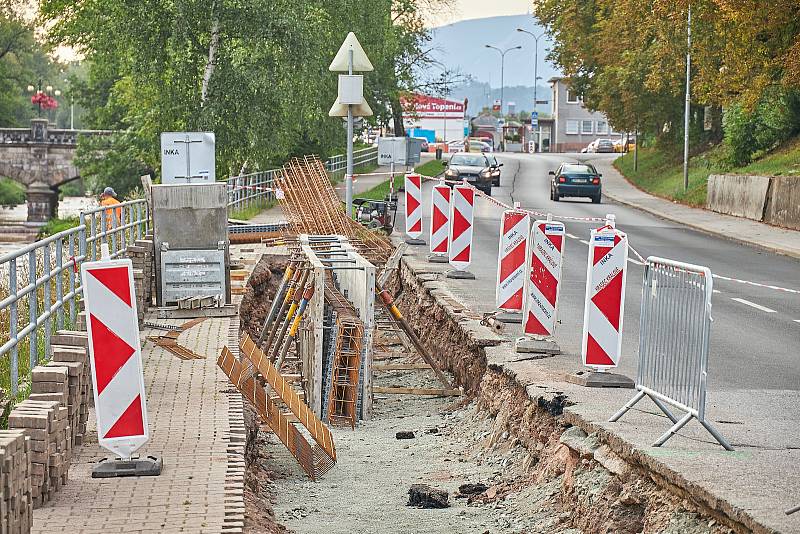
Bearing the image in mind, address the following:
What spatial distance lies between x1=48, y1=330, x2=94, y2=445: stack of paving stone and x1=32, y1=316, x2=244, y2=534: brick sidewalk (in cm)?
18

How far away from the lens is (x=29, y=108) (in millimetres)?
115000

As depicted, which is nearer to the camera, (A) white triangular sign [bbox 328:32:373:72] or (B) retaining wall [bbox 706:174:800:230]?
(A) white triangular sign [bbox 328:32:373:72]

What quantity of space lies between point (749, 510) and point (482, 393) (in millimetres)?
6345

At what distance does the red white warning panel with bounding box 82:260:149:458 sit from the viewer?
7.82 m

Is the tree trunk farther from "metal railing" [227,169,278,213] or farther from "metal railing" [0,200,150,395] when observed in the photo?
"metal railing" [0,200,150,395]

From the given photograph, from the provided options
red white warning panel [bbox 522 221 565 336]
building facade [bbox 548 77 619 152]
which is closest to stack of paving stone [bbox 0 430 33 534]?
red white warning panel [bbox 522 221 565 336]

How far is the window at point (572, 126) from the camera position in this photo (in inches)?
5689

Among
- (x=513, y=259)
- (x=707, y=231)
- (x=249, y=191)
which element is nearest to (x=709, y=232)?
(x=707, y=231)

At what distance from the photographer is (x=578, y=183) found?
48.8m

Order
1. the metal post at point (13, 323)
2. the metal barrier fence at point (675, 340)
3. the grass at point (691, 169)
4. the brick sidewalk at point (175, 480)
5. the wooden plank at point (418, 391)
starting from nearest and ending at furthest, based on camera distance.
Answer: the brick sidewalk at point (175, 480), the metal barrier fence at point (675, 340), the metal post at point (13, 323), the wooden plank at point (418, 391), the grass at point (691, 169)

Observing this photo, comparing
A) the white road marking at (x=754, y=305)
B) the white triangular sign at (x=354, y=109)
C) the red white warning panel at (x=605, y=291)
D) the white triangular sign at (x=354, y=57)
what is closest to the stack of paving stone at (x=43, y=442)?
the red white warning panel at (x=605, y=291)

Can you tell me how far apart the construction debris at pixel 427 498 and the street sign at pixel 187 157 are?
23248mm

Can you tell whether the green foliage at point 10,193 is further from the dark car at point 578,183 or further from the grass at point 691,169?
the dark car at point 578,183

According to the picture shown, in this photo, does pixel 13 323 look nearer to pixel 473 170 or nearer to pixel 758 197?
pixel 758 197
